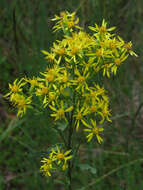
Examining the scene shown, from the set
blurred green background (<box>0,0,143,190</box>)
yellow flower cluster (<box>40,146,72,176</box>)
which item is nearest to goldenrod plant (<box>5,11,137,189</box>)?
yellow flower cluster (<box>40,146,72,176</box>)

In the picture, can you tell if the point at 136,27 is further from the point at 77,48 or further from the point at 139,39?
the point at 77,48

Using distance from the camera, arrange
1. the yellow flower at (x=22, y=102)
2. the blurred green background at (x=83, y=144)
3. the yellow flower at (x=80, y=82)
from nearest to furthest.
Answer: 1. the yellow flower at (x=80, y=82)
2. the yellow flower at (x=22, y=102)
3. the blurred green background at (x=83, y=144)

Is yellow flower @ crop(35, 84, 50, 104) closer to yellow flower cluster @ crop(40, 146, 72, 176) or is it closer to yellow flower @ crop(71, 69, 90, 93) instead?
yellow flower @ crop(71, 69, 90, 93)

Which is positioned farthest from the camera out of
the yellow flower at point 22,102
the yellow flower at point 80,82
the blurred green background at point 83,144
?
the blurred green background at point 83,144

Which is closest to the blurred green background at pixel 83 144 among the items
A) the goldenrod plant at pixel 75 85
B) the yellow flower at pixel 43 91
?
the goldenrod plant at pixel 75 85

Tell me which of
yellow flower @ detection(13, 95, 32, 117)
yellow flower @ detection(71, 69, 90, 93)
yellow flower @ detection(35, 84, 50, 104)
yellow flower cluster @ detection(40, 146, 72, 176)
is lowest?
yellow flower cluster @ detection(40, 146, 72, 176)

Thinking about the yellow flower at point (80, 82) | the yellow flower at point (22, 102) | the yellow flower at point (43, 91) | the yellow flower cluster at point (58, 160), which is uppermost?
the yellow flower at point (80, 82)

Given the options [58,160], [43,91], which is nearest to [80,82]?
[43,91]

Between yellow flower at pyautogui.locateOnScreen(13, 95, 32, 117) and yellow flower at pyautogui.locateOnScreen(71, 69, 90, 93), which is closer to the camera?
yellow flower at pyautogui.locateOnScreen(71, 69, 90, 93)

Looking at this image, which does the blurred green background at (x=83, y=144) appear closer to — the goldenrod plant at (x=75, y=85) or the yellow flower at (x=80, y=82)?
the goldenrod plant at (x=75, y=85)

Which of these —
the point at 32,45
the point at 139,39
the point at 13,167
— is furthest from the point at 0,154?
the point at 139,39

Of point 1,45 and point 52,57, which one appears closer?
point 52,57
